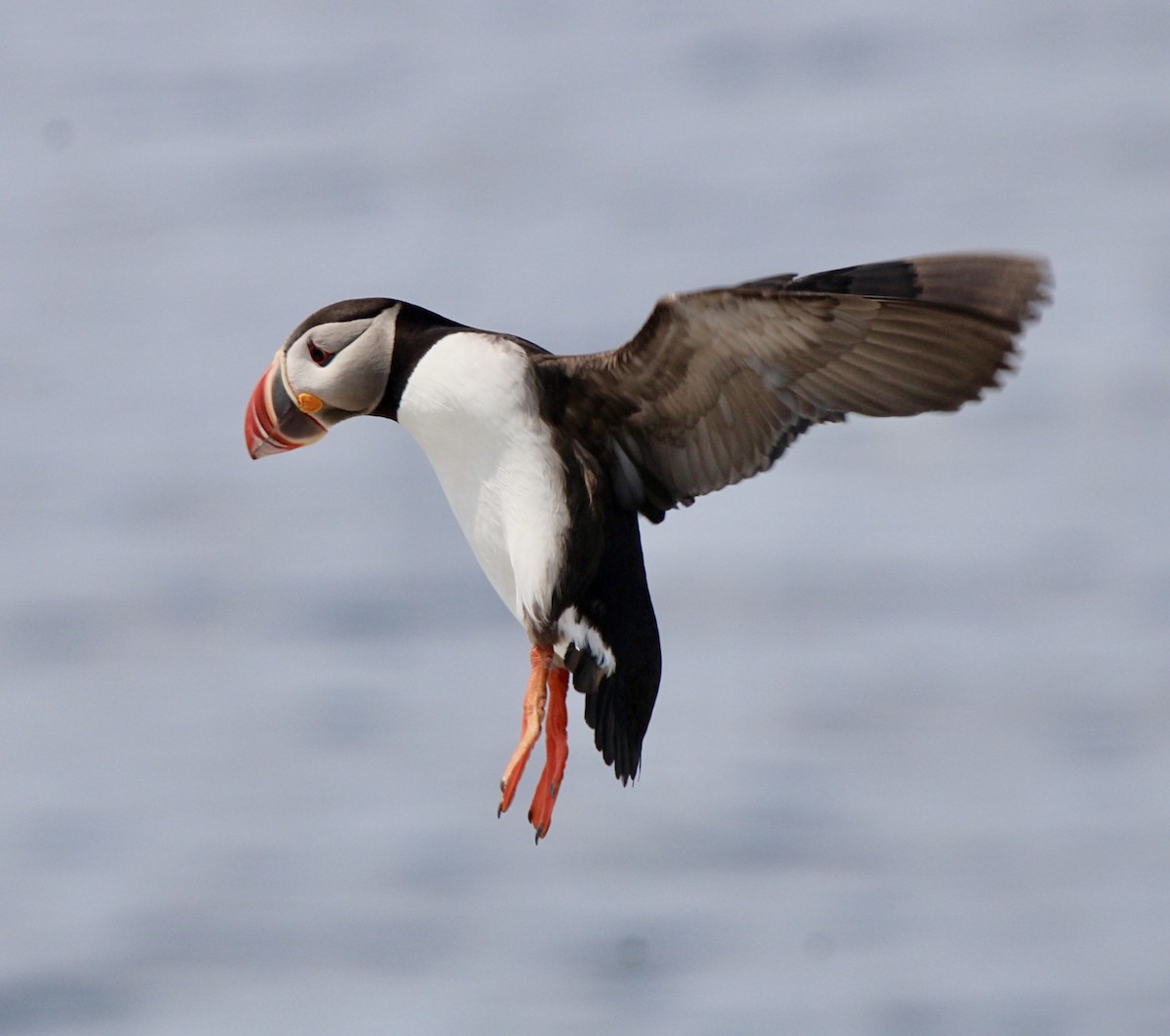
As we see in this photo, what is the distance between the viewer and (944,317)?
15.0 ft

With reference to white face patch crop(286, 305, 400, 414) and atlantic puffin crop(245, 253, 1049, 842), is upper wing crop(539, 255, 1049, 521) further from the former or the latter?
white face patch crop(286, 305, 400, 414)

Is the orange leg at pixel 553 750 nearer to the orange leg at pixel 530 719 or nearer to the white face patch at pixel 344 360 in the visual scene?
the orange leg at pixel 530 719

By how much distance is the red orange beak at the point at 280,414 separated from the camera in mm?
4109

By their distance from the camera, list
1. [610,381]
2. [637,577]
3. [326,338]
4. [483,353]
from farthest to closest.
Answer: [637,577] < [610,381] < [483,353] < [326,338]

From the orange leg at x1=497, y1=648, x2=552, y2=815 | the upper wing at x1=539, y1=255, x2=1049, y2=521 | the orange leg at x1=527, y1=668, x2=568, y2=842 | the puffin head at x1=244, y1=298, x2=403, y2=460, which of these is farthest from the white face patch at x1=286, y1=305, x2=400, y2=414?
the orange leg at x1=527, y1=668, x2=568, y2=842

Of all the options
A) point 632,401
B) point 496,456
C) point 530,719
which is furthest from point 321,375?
point 530,719

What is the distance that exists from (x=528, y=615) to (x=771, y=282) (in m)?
0.91

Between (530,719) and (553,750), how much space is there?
25 centimetres

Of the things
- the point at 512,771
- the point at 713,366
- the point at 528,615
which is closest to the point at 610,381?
the point at 713,366

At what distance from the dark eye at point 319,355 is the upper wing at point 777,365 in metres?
0.57

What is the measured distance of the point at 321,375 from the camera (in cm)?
406

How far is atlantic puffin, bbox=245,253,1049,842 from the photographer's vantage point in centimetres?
441

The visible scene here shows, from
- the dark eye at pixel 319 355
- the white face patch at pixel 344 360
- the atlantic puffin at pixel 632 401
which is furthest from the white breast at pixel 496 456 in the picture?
the dark eye at pixel 319 355

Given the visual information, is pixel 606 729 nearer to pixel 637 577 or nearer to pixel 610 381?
pixel 637 577
